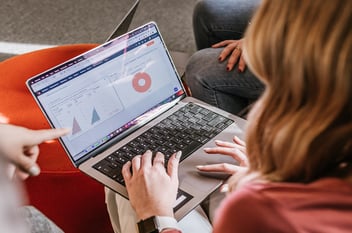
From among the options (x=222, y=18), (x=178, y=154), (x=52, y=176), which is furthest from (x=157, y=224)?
(x=222, y=18)

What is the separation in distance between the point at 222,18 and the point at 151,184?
0.75 metres

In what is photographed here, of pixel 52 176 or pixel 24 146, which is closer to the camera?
pixel 24 146

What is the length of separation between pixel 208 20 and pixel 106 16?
1.02 m

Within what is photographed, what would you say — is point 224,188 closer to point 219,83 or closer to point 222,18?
point 219,83

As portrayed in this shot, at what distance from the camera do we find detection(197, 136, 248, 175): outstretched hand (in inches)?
39.3

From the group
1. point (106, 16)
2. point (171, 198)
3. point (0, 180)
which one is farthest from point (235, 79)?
point (106, 16)

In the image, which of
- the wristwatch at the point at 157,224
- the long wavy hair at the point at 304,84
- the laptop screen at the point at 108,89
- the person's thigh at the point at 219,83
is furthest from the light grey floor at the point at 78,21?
the long wavy hair at the point at 304,84

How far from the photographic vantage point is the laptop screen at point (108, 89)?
1.01 m

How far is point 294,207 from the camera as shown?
23.4 inches

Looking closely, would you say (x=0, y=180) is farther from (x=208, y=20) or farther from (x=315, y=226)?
(x=208, y=20)

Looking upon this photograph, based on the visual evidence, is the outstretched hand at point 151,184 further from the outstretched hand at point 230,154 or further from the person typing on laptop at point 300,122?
the person typing on laptop at point 300,122

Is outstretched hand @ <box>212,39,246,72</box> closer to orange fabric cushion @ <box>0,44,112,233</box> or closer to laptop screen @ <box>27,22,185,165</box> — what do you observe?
laptop screen @ <box>27,22,185,165</box>

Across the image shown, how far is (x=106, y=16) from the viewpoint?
2.47 metres

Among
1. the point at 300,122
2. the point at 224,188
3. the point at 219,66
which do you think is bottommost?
the point at 224,188
